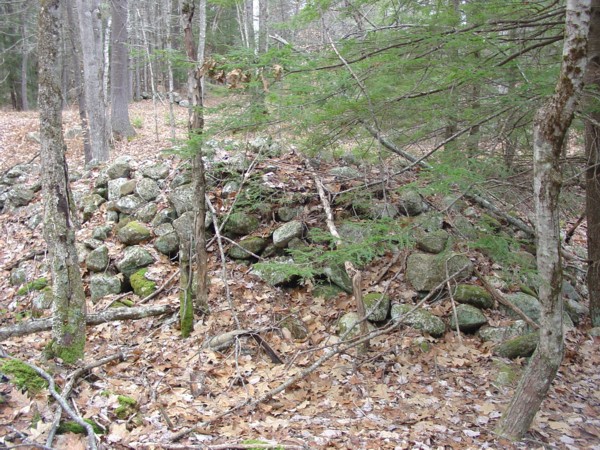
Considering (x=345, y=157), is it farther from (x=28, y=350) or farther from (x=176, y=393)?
(x=28, y=350)

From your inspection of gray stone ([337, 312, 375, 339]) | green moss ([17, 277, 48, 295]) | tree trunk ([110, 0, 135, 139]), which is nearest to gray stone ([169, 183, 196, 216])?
green moss ([17, 277, 48, 295])

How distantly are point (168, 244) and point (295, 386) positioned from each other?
12.6 feet

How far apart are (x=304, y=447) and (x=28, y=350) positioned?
4.07m

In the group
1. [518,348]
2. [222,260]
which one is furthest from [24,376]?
[518,348]

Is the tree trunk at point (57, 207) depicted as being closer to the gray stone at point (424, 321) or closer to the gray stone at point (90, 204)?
the gray stone at point (424, 321)

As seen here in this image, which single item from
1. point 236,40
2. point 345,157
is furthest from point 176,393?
point 236,40

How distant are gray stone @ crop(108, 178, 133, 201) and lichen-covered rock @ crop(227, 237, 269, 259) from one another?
3.19 m

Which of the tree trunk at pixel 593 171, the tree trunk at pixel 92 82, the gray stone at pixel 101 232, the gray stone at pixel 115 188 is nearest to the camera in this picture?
the tree trunk at pixel 593 171

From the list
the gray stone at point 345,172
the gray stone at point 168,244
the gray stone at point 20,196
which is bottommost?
the gray stone at point 168,244

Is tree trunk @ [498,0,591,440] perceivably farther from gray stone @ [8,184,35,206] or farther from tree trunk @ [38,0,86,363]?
gray stone @ [8,184,35,206]

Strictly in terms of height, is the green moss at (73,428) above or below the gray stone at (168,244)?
below

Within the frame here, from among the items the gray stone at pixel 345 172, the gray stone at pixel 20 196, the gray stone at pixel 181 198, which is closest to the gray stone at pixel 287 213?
the gray stone at pixel 345 172

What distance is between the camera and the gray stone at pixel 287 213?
7.60 metres

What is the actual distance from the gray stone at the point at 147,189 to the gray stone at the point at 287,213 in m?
2.79
